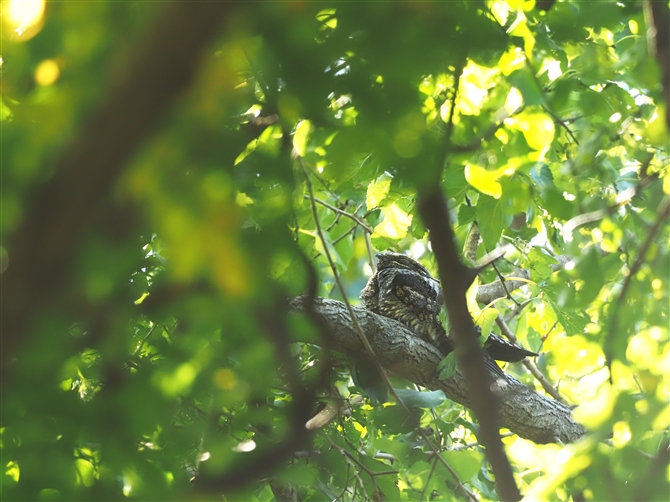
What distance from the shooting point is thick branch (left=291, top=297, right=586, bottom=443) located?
246 centimetres

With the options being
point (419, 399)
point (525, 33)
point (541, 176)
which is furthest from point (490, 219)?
point (419, 399)

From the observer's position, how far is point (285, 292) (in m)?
1.23

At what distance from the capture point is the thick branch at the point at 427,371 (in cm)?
246

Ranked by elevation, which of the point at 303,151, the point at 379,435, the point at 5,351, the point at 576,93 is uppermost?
the point at 5,351

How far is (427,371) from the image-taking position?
8.90ft

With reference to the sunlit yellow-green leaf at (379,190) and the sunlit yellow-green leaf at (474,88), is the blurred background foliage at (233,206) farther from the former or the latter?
the sunlit yellow-green leaf at (379,190)

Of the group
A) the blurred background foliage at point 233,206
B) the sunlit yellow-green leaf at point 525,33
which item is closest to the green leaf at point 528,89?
the blurred background foliage at point 233,206

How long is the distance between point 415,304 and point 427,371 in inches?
22.0

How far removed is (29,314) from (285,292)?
22.1 inches

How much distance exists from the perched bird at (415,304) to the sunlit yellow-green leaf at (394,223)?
2.42 feet

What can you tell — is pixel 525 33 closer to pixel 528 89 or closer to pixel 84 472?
pixel 528 89

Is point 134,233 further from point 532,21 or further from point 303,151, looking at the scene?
point 532,21

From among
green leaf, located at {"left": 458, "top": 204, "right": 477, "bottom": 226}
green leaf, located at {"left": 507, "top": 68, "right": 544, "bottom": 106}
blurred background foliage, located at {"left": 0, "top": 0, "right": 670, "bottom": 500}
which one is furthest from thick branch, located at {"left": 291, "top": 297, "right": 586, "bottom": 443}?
green leaf, located at {"left": 507, "top": 68, "right": 544, "bottom": 106}

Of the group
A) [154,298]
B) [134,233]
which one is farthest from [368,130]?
[154,298]
